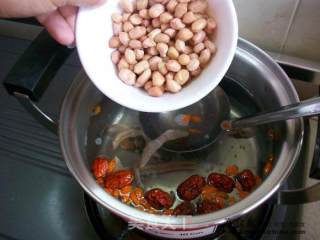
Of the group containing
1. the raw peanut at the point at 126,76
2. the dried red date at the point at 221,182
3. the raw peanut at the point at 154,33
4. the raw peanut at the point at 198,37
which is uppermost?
the raw peanut at the point at 154,33

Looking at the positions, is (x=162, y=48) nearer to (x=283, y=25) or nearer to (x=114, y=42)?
(x=114, y=42)

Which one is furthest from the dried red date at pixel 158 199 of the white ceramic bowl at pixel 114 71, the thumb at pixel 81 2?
the thumb at pixel 81 2

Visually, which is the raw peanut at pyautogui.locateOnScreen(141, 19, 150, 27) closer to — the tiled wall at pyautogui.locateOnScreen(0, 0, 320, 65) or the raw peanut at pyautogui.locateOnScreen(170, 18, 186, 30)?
the raw peanut at pyautogui.locateOnScreen(170, 18, 186, 30)

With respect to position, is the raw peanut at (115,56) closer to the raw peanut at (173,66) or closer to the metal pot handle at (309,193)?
the raw peanut at (173,66)

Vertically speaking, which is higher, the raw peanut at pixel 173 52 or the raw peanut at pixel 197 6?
the raw peanut at pixel 197 6

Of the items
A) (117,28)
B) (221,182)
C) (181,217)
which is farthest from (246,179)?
(117,28)

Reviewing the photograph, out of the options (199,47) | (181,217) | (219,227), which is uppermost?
(199,47)
